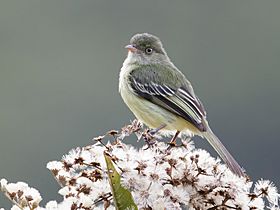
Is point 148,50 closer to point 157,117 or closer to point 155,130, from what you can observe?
point 157,117

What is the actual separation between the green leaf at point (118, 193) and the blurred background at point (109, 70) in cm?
1752

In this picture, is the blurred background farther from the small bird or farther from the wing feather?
the wing feather

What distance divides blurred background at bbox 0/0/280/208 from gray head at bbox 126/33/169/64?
1252 cm

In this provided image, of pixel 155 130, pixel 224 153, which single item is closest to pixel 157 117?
pixel 155 130

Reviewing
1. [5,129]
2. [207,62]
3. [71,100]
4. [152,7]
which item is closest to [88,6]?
[152,7]

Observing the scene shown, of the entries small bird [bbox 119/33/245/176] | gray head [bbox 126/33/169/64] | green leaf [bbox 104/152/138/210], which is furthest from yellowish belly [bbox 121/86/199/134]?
green leaf [bbox 104/152/138/210]

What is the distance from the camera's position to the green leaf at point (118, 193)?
4531mm

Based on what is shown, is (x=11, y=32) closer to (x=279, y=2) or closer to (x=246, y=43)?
(x=246, y=43)

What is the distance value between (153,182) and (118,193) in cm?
21

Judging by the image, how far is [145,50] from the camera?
9586mm

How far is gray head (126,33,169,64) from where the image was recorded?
31.1ft

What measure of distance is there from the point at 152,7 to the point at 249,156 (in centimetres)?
2937

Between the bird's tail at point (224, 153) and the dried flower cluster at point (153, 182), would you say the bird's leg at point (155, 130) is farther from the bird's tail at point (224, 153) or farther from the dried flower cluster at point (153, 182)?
the dried flower cluster at point (153, 182)

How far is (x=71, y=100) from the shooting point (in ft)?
125
